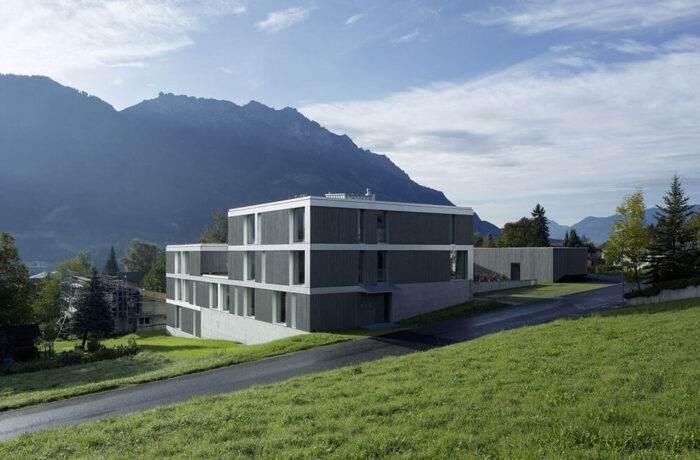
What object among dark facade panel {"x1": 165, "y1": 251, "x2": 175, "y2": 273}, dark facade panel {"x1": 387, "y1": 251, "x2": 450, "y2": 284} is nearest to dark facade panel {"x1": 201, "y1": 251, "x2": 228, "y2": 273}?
dark facade panel {"x1": 165, "y1": 251, "x2": 175, "y2": 273}

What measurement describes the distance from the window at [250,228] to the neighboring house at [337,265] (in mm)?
82

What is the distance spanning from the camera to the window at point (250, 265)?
36853 mm

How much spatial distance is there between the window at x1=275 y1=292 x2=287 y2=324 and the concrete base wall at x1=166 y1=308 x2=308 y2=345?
1.71 ft

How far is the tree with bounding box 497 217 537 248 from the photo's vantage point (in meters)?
84.9

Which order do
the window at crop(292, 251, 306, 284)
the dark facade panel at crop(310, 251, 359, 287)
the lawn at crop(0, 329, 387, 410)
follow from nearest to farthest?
the lawn at crop(0, 329, 387, 410), the dark facade panel at crop(310, 251, 359, 287), the window at crop(292, 251, 306, 284)

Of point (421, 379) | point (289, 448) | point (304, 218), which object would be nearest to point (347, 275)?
point (304, 218)

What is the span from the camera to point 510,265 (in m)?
53.0

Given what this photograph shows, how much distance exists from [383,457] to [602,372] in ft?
23.6

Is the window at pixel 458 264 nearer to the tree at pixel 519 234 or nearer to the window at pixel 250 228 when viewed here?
the window at pixel 250 228

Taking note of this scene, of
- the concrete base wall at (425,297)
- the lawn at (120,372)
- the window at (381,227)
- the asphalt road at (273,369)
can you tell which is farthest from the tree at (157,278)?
the asphalt road at (273,369)

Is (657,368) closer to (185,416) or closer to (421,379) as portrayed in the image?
(421,379)

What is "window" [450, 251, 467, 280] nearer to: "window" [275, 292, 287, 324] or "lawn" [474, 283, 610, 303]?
"lawn" [474, 283, 610, 303]

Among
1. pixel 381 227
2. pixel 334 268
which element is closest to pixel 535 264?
pixel 381 227

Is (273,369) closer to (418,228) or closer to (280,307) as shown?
(280,307)
